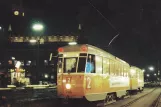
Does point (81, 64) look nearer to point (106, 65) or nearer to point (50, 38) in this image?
point (106, 65)

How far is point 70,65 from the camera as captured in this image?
16859 mm

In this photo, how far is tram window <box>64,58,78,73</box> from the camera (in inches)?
651

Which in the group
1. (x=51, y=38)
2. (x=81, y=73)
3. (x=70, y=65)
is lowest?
(x=81, y=73)

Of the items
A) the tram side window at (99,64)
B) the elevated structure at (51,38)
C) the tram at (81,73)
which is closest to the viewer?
the tram at (81,73)

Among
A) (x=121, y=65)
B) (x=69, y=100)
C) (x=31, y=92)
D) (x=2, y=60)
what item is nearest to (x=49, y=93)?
(x=31, y=92)

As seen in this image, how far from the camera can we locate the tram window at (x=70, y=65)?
16541 mm

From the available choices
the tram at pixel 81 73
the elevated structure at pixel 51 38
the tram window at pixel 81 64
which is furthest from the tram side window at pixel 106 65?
the elevated structure at pixel 51 38

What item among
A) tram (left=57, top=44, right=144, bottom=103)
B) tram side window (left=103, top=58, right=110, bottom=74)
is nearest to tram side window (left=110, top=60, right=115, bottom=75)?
tram side window (left=103, top=58, right=110, bottom=74)

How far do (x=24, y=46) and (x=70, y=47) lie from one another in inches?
3102

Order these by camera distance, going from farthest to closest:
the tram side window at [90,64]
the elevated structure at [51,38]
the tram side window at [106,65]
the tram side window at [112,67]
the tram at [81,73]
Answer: the elevated structure at [51,38] < the tram side window at [112,67] < the tram side window at [106,65] < the tram side window at [90,64] < the tram at [81,73]

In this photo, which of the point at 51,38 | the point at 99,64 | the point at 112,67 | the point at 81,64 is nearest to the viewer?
the point at 81,64

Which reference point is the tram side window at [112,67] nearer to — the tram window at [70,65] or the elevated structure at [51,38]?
the tram window at [70,65]

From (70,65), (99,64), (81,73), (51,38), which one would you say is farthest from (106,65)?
(51,38)

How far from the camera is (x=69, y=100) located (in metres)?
16.5
